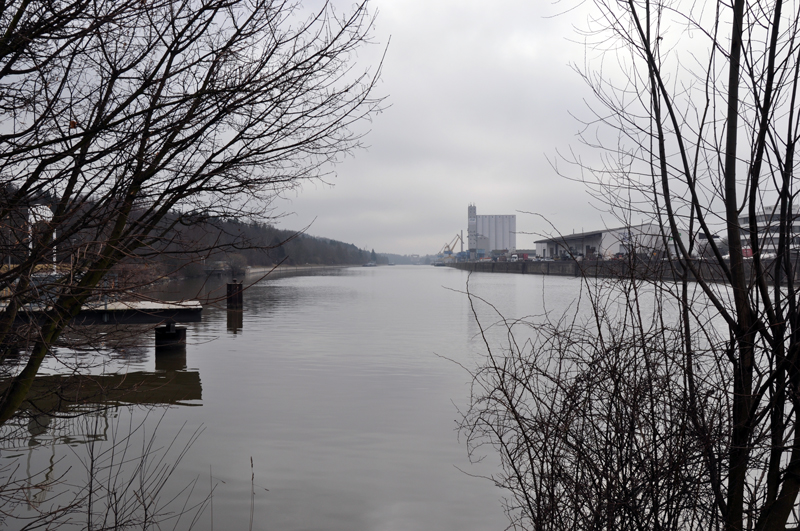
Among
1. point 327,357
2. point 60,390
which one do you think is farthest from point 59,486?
point 327,357

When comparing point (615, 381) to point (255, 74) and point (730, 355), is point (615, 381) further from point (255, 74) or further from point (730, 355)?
point (255, 74)

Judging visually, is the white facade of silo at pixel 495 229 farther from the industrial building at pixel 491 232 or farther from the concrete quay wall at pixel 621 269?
the concrete quay wall at pixel 621 269

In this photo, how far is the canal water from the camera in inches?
245

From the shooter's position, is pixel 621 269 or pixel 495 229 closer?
pixel 621 269

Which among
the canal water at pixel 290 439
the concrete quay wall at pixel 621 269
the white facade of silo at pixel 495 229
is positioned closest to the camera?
the concrete quay wall at pixel 621 269

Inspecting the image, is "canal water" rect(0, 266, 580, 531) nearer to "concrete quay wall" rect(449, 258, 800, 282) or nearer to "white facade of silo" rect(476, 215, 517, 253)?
"concrete quay wall" rect(449, 258, 800, 282)

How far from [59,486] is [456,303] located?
27.8 m

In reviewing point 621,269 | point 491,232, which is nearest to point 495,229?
point 491,232

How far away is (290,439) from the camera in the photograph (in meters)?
8.55

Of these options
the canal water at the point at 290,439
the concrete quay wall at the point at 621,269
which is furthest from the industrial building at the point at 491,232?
the canal water at the point at 290,439

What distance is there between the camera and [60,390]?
150 inches

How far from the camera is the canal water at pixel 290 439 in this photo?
6.22 meters

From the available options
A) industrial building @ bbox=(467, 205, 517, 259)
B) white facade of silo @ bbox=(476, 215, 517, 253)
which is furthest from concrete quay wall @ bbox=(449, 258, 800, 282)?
white facade of silo @ bbox=(476, 215, 517, 253)

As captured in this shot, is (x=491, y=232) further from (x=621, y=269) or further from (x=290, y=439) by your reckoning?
(x=621, y=269)
